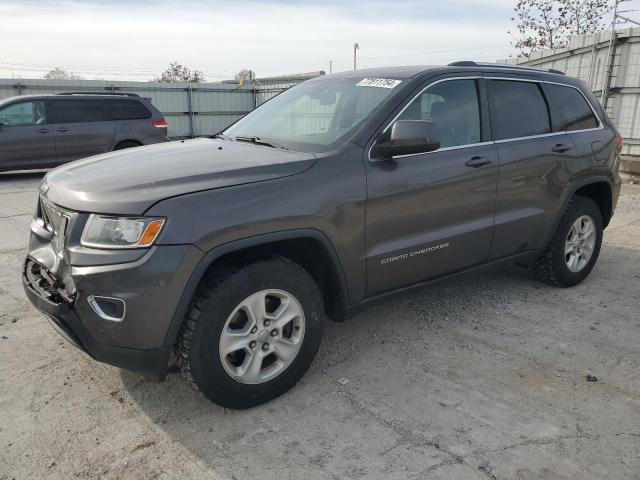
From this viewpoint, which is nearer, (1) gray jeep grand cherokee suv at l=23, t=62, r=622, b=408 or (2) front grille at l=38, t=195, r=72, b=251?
(1) gray jeep grand cherokee suv at l=23, t=62, r=622, b=408

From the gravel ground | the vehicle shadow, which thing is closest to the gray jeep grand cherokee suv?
the vehicle shadow

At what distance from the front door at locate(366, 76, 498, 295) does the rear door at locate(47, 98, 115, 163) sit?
9444 mm

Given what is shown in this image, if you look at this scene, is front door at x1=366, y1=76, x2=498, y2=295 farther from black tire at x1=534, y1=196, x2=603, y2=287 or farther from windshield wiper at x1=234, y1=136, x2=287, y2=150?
black tire at x1=534, y1=196, x2=603, y2=287

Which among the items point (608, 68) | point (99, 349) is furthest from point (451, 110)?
point (608, 68)

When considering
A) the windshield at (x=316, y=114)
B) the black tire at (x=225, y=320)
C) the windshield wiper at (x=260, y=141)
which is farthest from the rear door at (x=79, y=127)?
the black tire at (x=225, y=320)

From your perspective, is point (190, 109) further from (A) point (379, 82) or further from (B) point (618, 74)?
(A) point (379, 82)

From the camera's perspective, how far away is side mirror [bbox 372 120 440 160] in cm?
307

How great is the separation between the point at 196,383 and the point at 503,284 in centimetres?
315

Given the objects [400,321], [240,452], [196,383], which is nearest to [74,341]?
[196,383]

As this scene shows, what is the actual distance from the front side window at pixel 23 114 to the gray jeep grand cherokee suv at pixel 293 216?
27.9 feet

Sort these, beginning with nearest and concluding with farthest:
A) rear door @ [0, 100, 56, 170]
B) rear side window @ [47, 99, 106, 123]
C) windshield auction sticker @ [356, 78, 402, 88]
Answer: windshield auction sticker @ [356, 78, 402, 88]
rear door @ [0, 100, 56, 170]
rear side window @ [47, 99, 106, 123]

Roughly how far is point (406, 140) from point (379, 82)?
2.30 ft

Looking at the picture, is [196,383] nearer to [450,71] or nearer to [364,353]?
[364,353]

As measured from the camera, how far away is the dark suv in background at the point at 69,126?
10.6 metres
